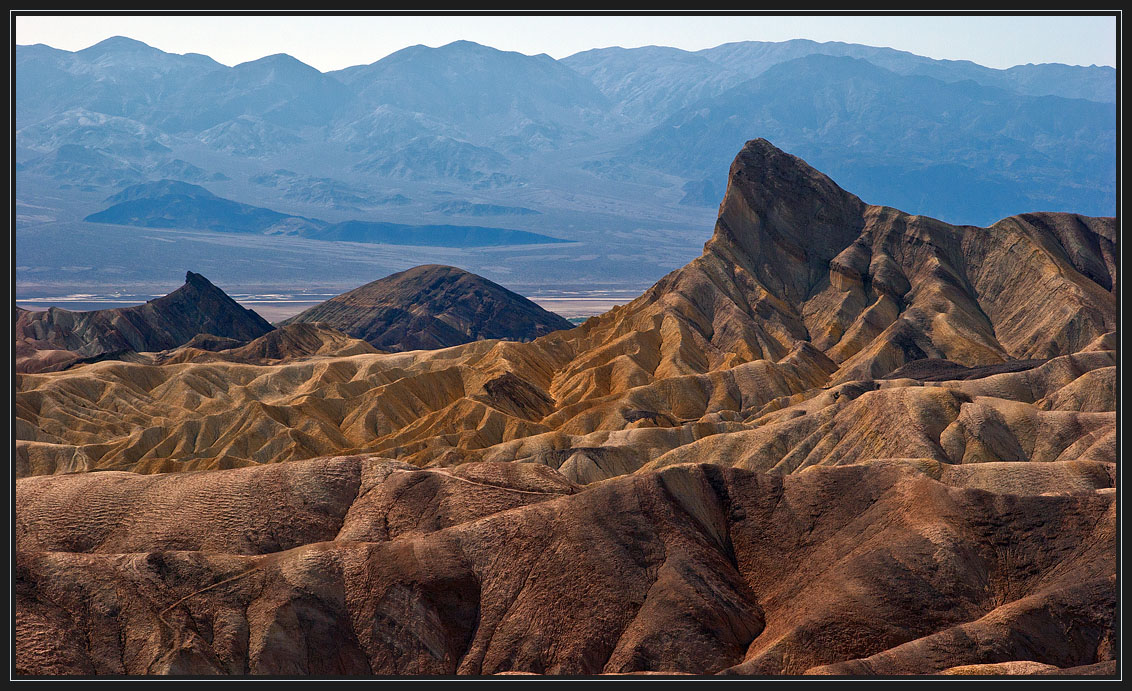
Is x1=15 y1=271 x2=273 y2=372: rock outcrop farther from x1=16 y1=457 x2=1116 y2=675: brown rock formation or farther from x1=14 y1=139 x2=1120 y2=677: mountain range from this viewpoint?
x1=16 y1=457 x2=1116 y2=675: brown rock formation

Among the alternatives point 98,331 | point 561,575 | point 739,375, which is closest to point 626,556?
point 561,575

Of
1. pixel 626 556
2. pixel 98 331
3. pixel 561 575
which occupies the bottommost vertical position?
pixel 98 331

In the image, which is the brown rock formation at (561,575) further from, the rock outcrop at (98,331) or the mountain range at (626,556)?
the rock outcrop at (98,331)

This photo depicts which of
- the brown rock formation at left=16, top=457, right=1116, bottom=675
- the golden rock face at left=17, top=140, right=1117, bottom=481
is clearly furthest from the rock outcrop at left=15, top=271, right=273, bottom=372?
the brown rock formation at left=16, top=457, right=1116, bottom=675

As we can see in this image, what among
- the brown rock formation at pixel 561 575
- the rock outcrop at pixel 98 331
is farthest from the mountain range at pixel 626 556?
the rock outcrop at pixel 98 331

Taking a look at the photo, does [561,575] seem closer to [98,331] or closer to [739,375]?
[739,375]

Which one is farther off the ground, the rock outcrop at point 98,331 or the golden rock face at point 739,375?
the golden rock face at point 739,375

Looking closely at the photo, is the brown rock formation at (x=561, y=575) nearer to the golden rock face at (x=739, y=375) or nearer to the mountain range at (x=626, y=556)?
the mountain range at (x=626, y=556)

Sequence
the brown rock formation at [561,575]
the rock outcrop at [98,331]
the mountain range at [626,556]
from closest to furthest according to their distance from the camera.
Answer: the brown rock formation at [561,575] < the mountain range at [626,556] < the rock outcrop at [98,331]

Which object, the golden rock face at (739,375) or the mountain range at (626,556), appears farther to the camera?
the golden rock face at (739,375)

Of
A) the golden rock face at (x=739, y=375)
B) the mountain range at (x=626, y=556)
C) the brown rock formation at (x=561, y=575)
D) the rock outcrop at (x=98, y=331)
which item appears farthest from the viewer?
the rock outcrop at (x=98, y=331)

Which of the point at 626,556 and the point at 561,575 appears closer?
the point at 561,575
